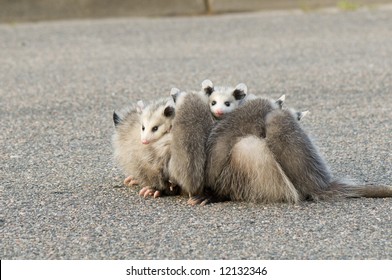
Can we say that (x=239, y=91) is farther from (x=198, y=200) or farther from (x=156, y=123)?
(x=198, y=200)

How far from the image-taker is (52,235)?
4.41 meters

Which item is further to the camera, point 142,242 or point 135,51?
point 135,51

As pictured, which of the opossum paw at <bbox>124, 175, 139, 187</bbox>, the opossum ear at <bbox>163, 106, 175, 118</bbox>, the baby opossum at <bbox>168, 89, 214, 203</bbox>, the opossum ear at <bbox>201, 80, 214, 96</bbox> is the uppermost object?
the opossum ear at <bbox>201, 80, 214, 96</bbox>

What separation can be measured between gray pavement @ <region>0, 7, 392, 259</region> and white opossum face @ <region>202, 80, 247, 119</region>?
0.50m

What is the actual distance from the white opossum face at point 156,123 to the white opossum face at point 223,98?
0.24m

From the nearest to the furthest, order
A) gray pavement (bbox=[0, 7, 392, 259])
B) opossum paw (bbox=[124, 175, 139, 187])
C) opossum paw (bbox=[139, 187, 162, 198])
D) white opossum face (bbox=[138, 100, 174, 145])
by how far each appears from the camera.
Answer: gray pavement (bbox=[0, 7, 392, 259]), white opossum face (bbox=[138, 100, 174, 145]), opossum paw (bbox=[139, 187, 162, 198]), opossum paw (bbox=[124, 175, 139, 187])

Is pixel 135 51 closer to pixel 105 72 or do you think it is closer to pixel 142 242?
pixel 105 72

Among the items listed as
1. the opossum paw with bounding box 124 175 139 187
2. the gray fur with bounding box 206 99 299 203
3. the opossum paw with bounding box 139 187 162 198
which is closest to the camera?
the gray fur with bounding box 206 99 299 203

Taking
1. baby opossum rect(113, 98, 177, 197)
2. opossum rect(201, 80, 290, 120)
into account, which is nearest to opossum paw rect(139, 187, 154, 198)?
baby opossum rect(113, 98, 177, 197)

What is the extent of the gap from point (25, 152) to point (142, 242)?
203 cm

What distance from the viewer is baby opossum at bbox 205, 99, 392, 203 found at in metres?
4.69

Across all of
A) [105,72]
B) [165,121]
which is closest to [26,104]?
[105,72]

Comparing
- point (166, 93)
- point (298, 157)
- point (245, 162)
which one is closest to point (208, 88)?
point (245, 162)

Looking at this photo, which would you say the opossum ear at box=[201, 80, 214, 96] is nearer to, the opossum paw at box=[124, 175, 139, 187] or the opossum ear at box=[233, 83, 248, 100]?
the opossum ear at box=[233, 83, 248, 100]
